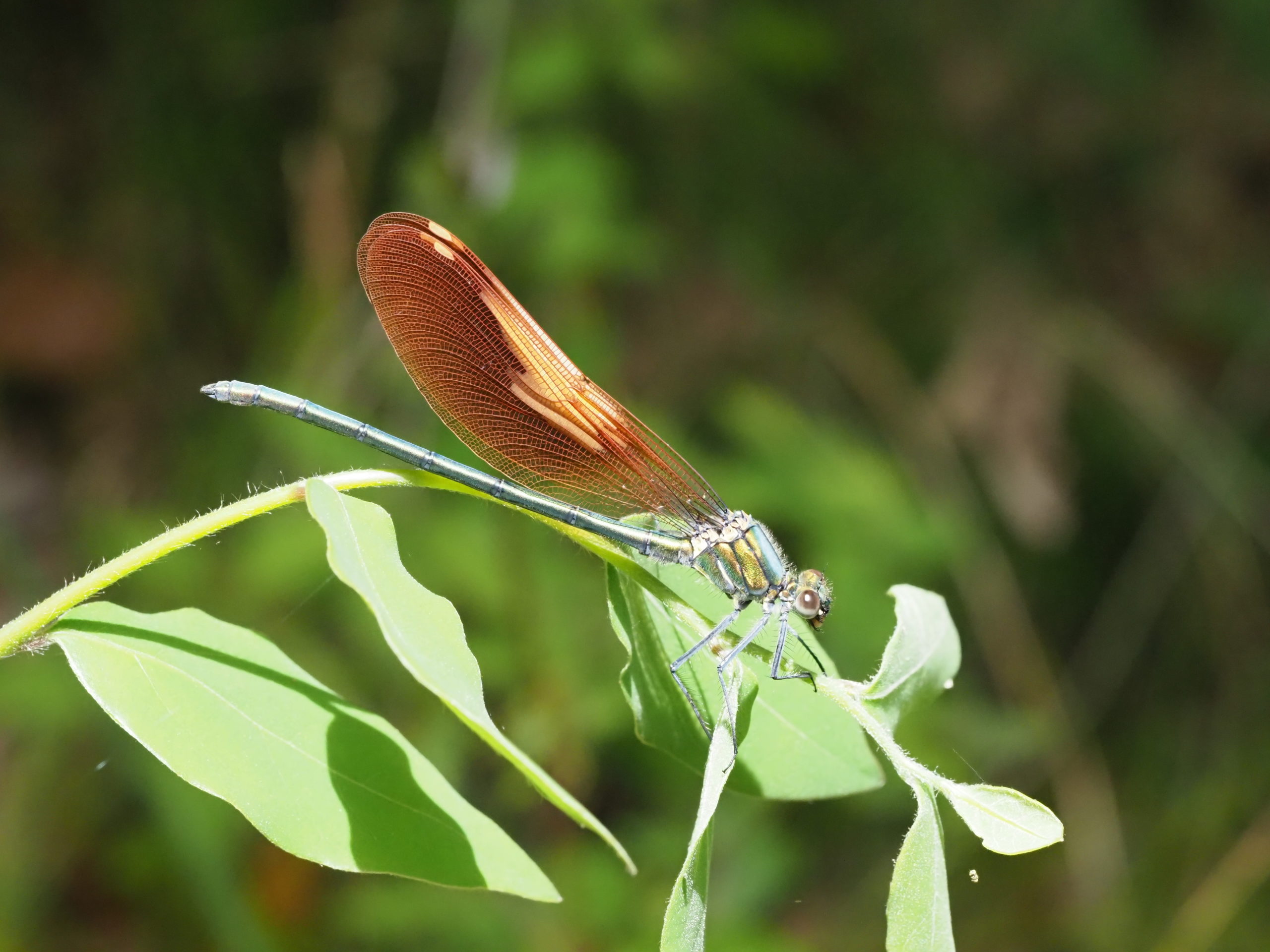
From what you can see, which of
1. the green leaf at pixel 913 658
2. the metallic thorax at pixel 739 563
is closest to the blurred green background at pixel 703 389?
the metallic thorax at pixel 739 563

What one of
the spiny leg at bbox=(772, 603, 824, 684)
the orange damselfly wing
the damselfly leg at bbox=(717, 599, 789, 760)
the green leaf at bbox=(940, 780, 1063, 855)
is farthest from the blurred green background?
the green leaf at bbox=(940, 780, 1063, 855)

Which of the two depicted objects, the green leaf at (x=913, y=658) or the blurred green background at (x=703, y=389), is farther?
the blurred green background at (x=703, y=389)

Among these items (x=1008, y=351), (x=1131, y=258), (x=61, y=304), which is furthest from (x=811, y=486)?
(x=61, y=304)

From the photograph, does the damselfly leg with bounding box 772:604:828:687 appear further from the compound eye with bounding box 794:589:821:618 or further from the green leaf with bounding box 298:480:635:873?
the green leaf with bounding box 298:480:635:873

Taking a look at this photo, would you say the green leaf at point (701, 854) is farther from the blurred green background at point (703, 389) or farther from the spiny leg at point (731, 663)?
the blurred green background at point (703, 389)

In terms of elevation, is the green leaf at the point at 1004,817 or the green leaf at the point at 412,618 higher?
the green leaf at the point at 1004,817

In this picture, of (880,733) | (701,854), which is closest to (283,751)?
(701,854)

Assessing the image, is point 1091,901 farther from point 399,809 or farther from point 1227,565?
point 399,809
